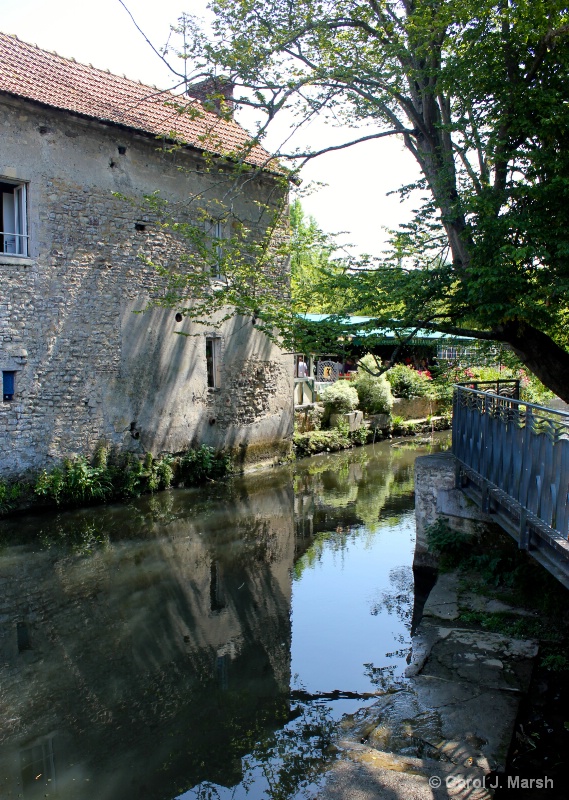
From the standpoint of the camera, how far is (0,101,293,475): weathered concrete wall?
11.4m

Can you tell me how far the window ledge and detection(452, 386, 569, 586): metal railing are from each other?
824 centimetres

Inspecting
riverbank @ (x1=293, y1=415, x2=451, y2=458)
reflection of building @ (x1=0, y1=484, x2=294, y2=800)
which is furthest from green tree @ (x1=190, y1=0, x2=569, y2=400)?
riverbank @ (x1=293, y1=415, x2=451, y2=458)

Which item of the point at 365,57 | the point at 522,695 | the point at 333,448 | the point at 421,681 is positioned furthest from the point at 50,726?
the point at 333,448

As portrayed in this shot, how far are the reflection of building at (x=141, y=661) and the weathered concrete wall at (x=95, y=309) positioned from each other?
2603 mm

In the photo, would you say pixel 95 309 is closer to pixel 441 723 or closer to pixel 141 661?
pixel 141 661

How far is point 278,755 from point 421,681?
1.30 meters

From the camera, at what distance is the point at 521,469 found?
5.52m

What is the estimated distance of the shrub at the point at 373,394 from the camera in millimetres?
19984

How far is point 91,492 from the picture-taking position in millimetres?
12141

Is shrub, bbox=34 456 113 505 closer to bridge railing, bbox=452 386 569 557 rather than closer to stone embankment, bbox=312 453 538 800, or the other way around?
bridge railing, bbox=452 386 569 557

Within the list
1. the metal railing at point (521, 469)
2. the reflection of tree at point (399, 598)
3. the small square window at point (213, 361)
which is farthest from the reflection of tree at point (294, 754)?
the small square window at point (213, 361)

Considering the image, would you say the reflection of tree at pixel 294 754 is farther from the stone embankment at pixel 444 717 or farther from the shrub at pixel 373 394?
the shrub at pixel 373 394

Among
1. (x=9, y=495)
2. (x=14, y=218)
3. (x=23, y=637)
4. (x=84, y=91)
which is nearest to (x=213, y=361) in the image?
(x=14, y=218)

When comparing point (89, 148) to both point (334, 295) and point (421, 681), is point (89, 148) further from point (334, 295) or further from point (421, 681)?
point (421, 681)
